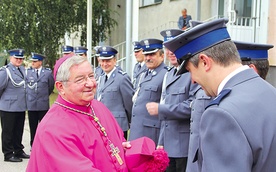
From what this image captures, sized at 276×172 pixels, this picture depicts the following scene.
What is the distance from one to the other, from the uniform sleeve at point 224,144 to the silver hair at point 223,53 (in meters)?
0.22

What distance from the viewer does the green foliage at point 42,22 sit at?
14185 millimetres

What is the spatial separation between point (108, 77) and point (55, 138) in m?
3.39

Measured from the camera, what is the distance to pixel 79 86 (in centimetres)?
251

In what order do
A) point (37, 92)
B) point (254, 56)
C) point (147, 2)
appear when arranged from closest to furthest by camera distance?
point (254, 56) → point (37, 92) → point (147, 2)

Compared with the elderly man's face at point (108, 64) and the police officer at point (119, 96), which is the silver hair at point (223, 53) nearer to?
Result: the police officer at point (119, 96)

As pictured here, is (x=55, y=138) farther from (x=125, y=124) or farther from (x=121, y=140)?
(x=125, y=124)

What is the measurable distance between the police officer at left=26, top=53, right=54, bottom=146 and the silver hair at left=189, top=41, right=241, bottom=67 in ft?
20.5

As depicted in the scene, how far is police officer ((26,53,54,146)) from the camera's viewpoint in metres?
7.47

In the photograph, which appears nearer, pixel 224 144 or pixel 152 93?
pixel 224 144

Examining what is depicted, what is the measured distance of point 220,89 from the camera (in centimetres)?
164

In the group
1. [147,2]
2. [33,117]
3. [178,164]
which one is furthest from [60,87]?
[147,2]

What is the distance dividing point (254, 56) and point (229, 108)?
1017mm

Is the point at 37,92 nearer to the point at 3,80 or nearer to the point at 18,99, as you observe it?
the point at 18,99

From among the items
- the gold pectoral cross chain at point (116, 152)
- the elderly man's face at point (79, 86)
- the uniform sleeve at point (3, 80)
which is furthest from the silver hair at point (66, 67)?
the uniform sleeve at point (3, 80)
